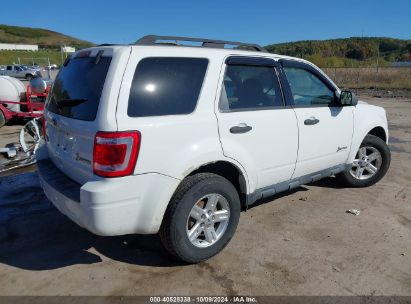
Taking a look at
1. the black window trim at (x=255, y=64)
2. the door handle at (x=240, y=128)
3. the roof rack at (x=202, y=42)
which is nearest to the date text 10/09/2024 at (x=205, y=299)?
the door handle at (x=240, y=128)

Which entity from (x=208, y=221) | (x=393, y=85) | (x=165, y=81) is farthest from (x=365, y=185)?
(x=393, y=85)

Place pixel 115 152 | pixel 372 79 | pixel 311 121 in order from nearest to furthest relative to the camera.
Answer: pixel 115 152 → pixel 311 121 → pixel 372 79

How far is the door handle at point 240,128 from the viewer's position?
3.38m

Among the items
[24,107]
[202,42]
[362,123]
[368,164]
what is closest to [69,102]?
[202,42]

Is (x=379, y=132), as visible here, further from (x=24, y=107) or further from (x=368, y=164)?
(x=24, y=107)

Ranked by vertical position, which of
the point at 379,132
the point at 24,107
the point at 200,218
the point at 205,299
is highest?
the point at 379,132

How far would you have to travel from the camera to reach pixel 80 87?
3.14 meters

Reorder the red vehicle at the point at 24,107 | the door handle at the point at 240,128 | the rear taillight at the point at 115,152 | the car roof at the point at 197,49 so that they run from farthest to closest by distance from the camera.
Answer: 1. the red vehicle at the point at 24,107
2. the door handle at the point at 240,128
3. the car roof at the point at 197,49
4. the rear taillight at the point at 115,152

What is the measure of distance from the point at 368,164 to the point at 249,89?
256 centimetres

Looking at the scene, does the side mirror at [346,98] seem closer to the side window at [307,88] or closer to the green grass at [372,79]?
the side window at [307,88]

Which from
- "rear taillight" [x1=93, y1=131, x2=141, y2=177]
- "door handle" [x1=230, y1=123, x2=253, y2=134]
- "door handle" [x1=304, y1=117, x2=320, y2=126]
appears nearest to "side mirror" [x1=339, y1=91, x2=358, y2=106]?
"door handle" [x1=304, y1=117, x2=320, y2=126]

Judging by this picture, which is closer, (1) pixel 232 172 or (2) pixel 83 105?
(2) pixel 83 105

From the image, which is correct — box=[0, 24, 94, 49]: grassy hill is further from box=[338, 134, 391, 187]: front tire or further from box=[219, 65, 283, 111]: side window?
box=[219, 65, 283, 111]: side window

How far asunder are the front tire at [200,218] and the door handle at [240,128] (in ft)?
1.43
